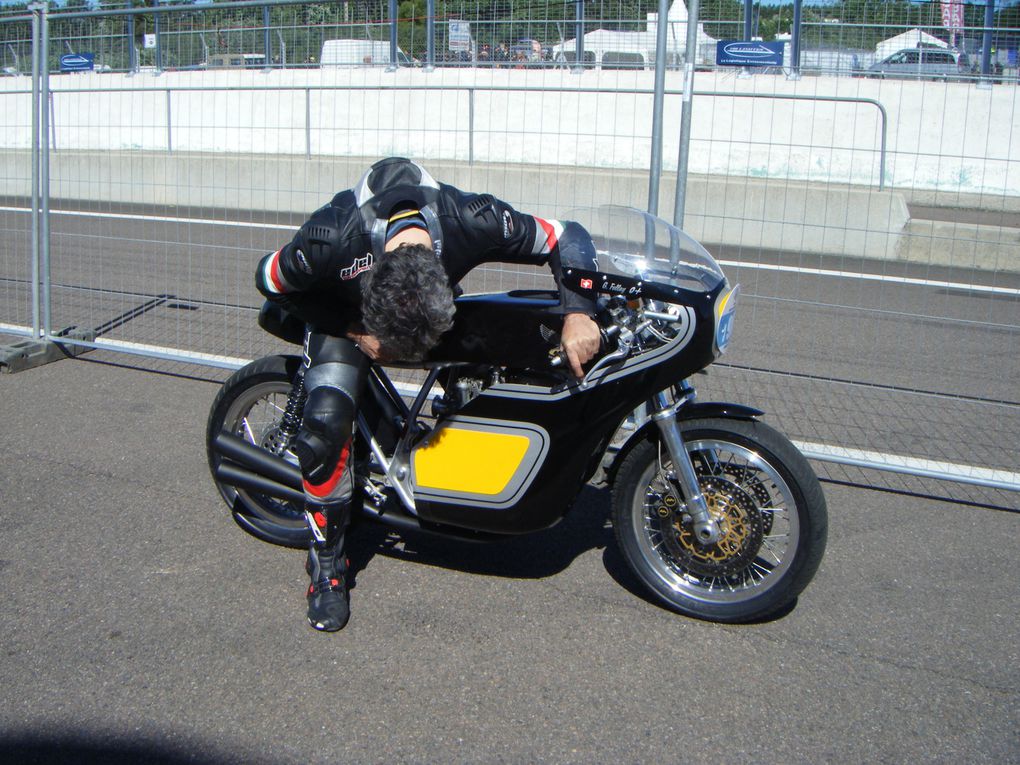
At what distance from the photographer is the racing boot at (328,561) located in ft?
11.7

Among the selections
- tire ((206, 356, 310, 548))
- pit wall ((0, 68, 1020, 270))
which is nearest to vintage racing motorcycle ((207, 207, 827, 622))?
tire ((206, 356, 310, 548))

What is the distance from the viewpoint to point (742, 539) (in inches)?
140

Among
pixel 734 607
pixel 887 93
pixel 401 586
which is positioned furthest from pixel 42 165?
pixel 887 93

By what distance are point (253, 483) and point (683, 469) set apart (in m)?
1.58

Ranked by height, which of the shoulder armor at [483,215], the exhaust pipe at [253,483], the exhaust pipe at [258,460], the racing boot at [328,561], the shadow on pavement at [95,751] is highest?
the shoulder armor at [483,215]

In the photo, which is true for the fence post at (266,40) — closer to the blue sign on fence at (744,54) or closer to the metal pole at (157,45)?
the metal pole at (157,45)

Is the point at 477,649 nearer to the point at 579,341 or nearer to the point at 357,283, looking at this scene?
the point at 579,341

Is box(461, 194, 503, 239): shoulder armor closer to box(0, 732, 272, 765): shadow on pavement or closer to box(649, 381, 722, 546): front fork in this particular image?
box(649, 381, 722, 546): front fork

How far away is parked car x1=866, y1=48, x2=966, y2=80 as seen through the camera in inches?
369

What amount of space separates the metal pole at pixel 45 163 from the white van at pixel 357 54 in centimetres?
213

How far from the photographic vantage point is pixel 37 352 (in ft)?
21.7

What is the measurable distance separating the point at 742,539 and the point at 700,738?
0.78m

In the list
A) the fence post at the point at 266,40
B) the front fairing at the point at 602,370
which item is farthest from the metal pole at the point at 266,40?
the front fairing at the point at 602,370

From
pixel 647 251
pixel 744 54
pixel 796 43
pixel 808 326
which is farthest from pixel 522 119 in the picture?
pixel 647 251
